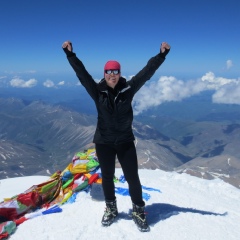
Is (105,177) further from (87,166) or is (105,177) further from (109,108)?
(87,166)

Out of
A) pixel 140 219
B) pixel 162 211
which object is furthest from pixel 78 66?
pixel 162 211

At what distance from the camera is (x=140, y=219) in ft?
24.2

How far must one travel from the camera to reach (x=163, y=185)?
488 inches

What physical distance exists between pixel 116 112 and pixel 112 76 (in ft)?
2.78

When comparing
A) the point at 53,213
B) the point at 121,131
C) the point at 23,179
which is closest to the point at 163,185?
the point at 53,213

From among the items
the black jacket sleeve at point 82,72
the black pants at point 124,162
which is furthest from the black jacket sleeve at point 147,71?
the black pants at point 124,162

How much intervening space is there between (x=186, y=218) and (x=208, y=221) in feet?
2.06

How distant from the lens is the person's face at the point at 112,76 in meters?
6.59

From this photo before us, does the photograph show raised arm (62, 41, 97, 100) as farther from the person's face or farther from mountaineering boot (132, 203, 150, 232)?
mountaineering boot (132, 203, 150, 232)

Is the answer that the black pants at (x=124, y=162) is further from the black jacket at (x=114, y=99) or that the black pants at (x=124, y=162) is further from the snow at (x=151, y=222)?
the snow at (x=151, y=222)

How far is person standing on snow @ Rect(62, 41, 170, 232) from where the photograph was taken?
21.8 ft

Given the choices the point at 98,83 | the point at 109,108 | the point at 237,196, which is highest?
the point at 98,83

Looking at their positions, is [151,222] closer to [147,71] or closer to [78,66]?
[147,71]

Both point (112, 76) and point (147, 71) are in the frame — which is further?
point (147, 71)
